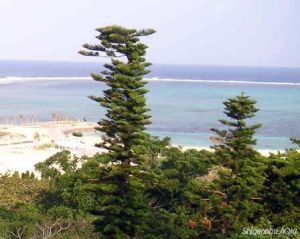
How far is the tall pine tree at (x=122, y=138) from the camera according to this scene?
55.9 feet

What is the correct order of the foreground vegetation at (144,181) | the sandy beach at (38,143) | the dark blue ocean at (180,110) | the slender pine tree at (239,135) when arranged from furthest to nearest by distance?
the dark blue ocean at (180,110) → the sandy beach at (38,143) → the slender pine tree at (239,135) → the foreground vegetation at (144,181)

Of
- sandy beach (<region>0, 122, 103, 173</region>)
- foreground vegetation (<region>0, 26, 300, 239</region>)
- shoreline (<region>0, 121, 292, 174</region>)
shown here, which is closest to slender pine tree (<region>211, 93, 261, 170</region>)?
foreground vegetation (<region>0, 26, 300, 239</region>)

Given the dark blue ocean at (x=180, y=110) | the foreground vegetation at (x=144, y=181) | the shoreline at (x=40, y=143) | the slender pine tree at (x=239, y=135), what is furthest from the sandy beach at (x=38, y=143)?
the slender pine tree at (x=239, y=135)

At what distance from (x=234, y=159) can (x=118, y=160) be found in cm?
388

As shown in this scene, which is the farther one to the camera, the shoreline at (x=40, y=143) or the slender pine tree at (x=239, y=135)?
the shoreline at (x=40, y=143)

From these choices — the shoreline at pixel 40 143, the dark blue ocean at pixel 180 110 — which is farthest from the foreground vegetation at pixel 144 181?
the dark blue ocean at pixel 180 110

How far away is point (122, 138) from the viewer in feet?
57.2

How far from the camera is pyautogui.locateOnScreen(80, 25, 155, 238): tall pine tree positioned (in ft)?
55.9

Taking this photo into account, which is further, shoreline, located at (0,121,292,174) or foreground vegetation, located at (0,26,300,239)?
shoreline, located at (0,121,292,174)

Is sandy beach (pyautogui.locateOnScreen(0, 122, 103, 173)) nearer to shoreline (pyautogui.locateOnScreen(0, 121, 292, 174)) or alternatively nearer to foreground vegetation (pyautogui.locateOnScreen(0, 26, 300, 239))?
shoreline (pyautogui.locateOnScreen(0, 121, 292, 174))

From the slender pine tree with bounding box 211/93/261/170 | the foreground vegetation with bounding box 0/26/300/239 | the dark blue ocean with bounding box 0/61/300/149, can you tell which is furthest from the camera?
the dark blue ocean with bounding box 0/61/300/149

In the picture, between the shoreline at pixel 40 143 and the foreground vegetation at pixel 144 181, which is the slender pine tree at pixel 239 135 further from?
the shoreline at pixel 40 143

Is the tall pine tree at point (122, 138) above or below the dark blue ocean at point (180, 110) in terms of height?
above

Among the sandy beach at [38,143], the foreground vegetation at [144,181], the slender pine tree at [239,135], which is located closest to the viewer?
the foreground vegetation at [144,181]
